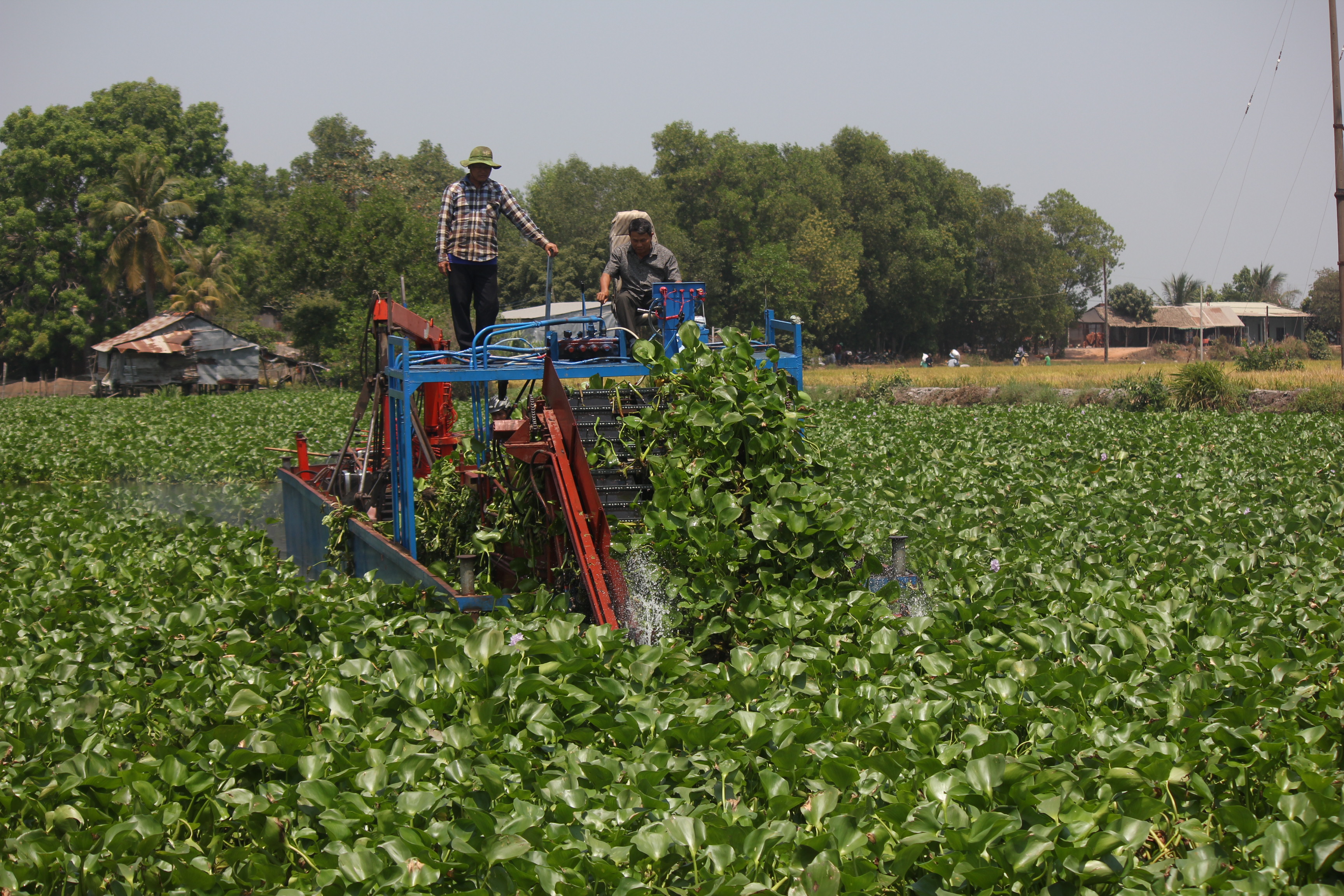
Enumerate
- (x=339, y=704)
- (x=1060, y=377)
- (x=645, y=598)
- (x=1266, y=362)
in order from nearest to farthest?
(x=339, y=704) < (x=645, y=598) < (x=1266, y=362) < (x=1060, y=377)

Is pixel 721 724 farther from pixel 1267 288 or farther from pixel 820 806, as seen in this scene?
pixel 1267 288

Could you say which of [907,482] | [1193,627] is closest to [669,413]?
[1193,627]

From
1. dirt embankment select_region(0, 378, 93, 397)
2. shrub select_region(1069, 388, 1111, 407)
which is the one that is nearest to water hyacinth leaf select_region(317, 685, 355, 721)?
shrub select_region(1069, 388, 1111, 407)

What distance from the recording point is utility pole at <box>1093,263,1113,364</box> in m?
57.8

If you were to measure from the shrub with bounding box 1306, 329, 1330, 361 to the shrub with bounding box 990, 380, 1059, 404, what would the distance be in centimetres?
2481

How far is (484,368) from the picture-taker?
6211mm

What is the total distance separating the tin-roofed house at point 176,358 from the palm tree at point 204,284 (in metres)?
5.82

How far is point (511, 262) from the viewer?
164 ft

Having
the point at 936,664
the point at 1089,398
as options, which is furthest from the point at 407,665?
the point at 1089,398

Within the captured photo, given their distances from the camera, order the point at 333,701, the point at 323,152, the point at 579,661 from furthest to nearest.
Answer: the point at 323,152, the point at 579,661, the point at 333,701

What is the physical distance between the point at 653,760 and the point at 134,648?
3261 millimetres

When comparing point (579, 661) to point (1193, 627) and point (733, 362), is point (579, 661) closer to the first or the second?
point (733, 362)

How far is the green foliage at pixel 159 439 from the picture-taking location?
54.1 feet

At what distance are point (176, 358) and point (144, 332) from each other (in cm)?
153
